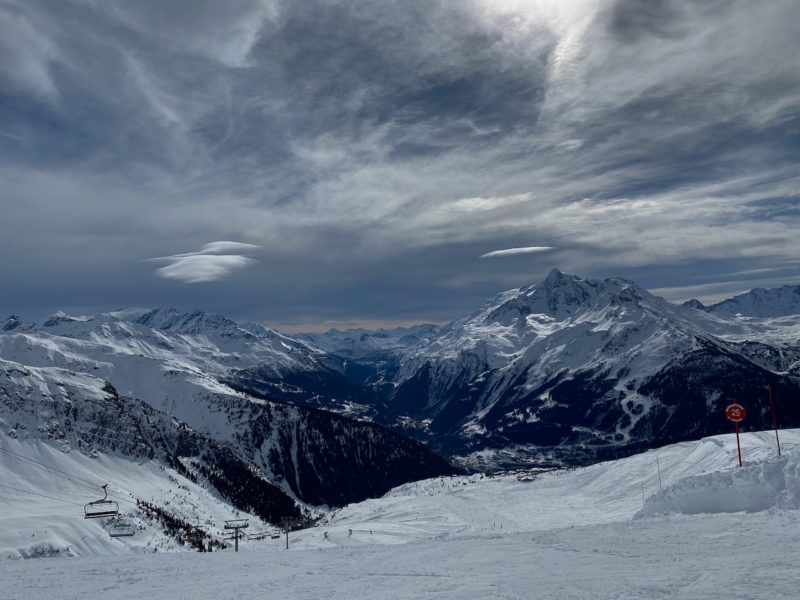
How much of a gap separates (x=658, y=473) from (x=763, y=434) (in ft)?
42.5

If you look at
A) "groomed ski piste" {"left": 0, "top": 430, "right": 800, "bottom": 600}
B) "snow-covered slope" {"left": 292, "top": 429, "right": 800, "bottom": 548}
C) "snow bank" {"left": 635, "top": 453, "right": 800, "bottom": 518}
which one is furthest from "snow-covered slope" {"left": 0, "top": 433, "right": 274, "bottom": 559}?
"snow bank" {"left": 635, "top": 453, "right": 800, "bottom": 518}

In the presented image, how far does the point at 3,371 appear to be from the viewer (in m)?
143

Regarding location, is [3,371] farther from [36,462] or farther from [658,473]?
[658,473]

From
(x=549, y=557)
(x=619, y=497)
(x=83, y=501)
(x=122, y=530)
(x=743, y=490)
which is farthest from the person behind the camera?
(x=83, y=501)

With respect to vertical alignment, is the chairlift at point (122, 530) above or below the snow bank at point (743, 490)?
below

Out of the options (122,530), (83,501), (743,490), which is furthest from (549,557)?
(83,501)

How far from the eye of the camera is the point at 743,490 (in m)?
33.0

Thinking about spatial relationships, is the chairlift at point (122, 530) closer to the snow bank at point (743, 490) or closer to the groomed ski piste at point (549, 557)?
the groomed ski piste at point (549, 557)

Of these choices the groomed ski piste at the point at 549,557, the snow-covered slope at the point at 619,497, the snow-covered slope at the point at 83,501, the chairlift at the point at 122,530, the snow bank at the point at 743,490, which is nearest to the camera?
the groomed ski piste at the point at 549,557

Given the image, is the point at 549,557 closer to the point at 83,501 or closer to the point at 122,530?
the point at 122,530

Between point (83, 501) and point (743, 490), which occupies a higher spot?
point (743, 490)

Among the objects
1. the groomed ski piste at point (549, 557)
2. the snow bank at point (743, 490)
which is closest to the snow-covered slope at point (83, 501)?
the groomed ski piste at point (549, 557)

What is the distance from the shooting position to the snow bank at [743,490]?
3138cm

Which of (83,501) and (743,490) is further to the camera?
(83,501)
